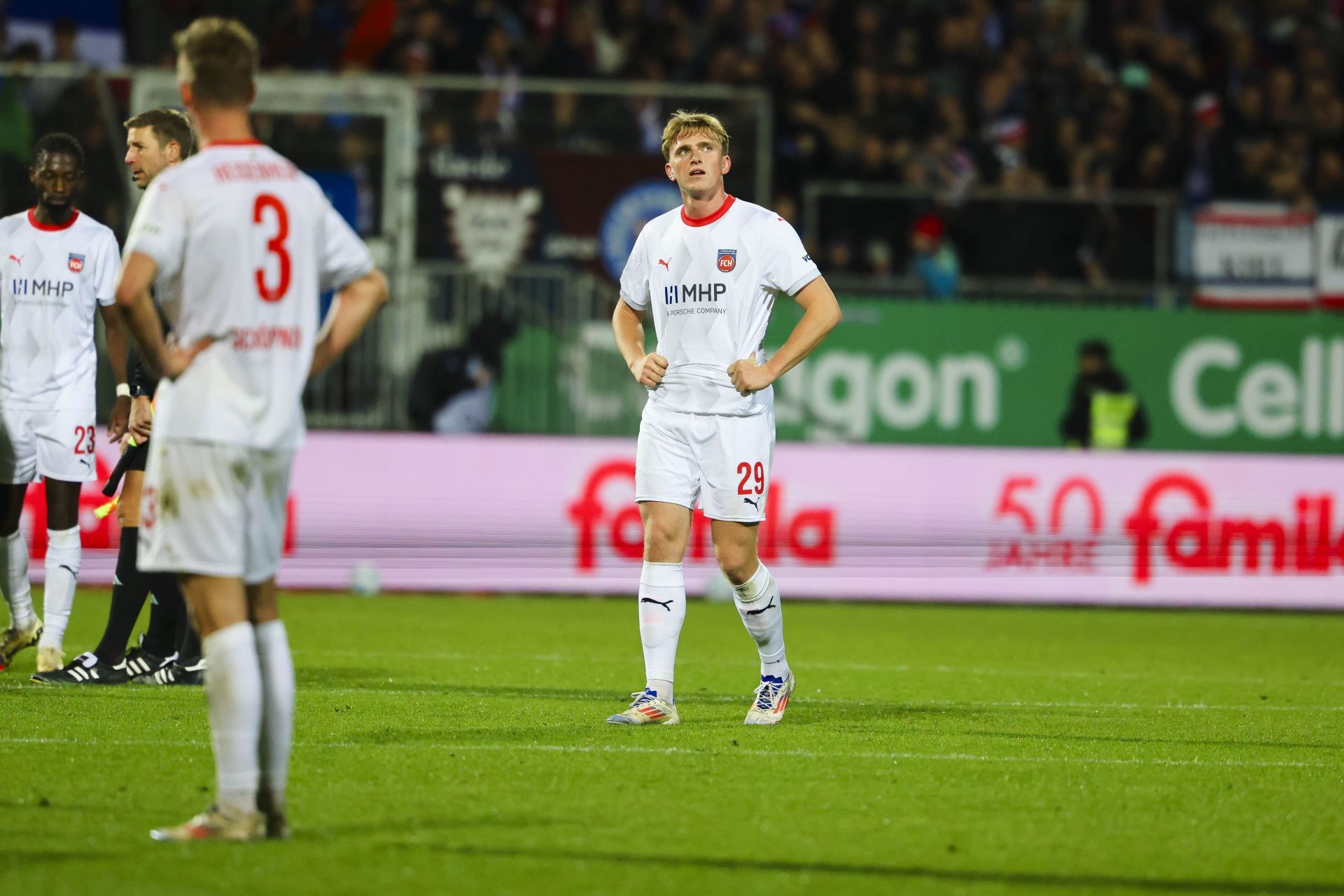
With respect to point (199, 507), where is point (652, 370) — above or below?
above

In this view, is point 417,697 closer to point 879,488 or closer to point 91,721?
point 91,721

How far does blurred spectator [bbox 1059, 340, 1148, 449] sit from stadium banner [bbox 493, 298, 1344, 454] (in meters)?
0.09

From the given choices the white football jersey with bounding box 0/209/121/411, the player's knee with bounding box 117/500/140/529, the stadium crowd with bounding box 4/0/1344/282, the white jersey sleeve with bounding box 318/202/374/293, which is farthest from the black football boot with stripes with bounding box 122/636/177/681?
the stadium crowd with bounding box 4/0/1344/282

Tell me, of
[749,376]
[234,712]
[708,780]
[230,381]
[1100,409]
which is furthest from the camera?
[1100,409]

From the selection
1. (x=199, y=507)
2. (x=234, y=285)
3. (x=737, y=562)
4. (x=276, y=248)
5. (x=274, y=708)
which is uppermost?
(x=276, y=248)

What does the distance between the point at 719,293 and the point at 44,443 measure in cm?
350

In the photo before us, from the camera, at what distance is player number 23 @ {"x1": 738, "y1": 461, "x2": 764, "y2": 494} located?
7.32 meters

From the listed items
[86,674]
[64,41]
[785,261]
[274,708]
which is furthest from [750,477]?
[64,41]

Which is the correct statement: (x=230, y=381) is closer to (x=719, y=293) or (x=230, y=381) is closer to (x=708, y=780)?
(x=708, y=780)

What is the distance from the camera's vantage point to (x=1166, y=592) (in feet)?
50.2

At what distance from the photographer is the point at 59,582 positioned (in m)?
8.84

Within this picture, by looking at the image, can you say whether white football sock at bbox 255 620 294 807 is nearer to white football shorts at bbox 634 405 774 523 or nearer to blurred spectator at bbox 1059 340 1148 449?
white football shorts at bbox 634 405 774 523

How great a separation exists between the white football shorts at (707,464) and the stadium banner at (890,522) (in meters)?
7.54

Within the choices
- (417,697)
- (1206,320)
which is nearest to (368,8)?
(1206,320)
